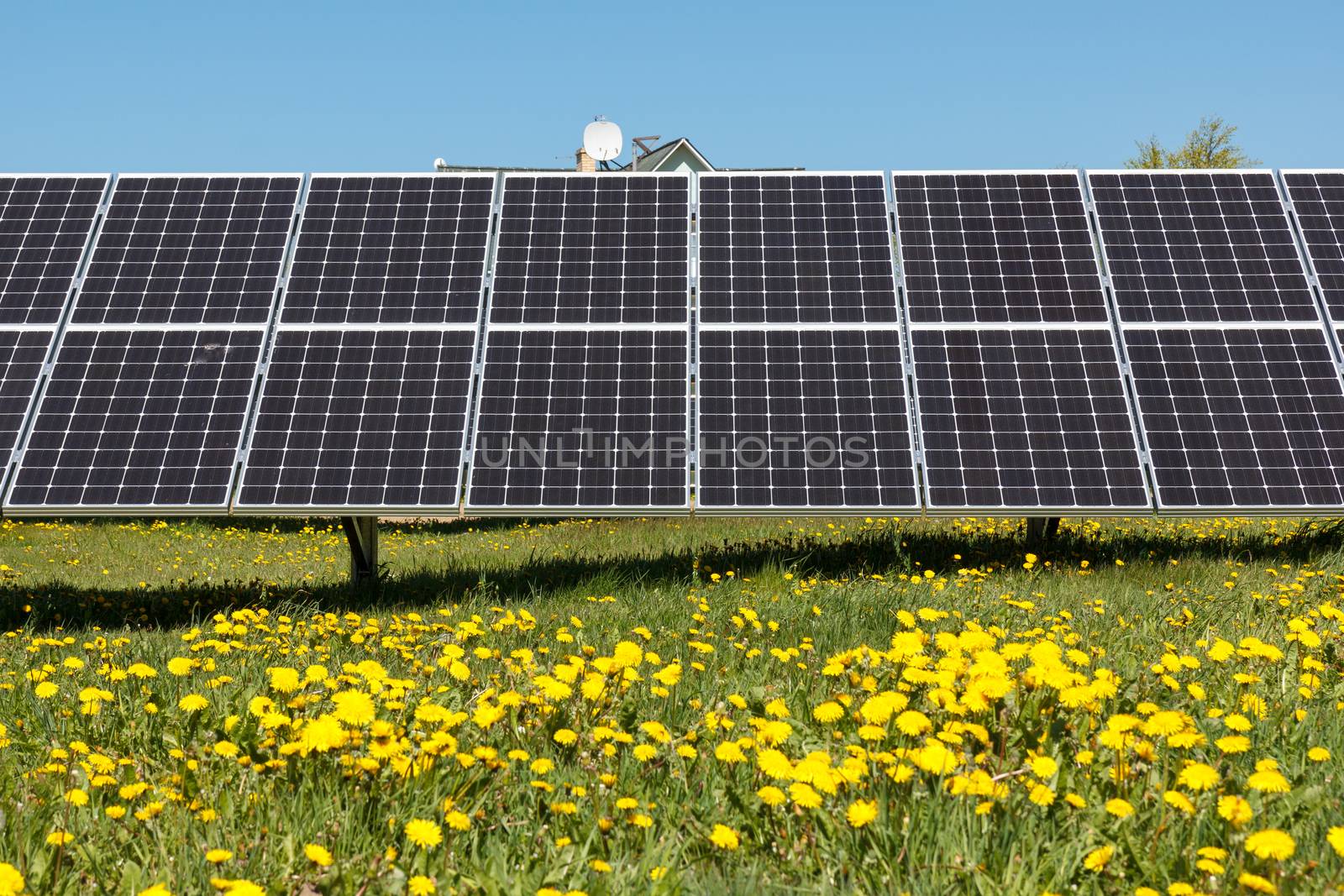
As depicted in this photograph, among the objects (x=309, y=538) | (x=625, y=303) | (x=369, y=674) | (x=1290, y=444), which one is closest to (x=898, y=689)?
(x=369, y=674)

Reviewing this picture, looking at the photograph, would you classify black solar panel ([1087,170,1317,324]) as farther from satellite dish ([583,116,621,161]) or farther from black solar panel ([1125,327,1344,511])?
satellite dish ([583,116,621,161])

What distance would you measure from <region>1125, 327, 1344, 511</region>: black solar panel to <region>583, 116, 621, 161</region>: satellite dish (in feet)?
92.9

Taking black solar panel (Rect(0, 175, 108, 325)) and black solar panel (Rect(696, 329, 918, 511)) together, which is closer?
black solar panel (Rect(696, 329, 918, 511))

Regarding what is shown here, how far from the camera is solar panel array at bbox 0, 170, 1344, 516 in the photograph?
9258mm

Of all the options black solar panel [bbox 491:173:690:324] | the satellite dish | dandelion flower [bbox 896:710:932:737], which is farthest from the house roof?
dandelion flower [bbox 896:710:932:737]

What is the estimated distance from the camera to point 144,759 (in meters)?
4.10

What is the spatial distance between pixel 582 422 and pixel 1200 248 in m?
6.87

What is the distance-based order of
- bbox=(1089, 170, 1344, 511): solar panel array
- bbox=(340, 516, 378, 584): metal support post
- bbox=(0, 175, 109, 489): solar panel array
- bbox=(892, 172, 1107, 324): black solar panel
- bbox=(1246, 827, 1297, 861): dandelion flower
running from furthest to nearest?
bbox=(892, 172, 1107, 324): black solar panel
bbox=(340, 516, 378, 584): metal support post
bbox=(0, 175, 109, 489): solar panel array
bbox=(1089, 170, 1344, 511): solar panel array
bbox=(1246, 827, 1297, 861): dandelion flower

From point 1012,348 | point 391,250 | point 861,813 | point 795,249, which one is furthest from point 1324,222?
point 861,813

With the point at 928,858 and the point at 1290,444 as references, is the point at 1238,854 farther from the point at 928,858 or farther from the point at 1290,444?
the point at 1290,444

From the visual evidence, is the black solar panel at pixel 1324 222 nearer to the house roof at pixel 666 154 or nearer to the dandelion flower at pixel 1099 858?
the dandelion flower at pixel 1099 858

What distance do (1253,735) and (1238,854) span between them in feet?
4.52

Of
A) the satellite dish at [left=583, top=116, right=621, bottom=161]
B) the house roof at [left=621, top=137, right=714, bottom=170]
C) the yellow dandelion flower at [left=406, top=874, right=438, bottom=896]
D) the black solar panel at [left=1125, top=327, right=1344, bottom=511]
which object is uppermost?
the house roof at [left=621, top=137, right=714, bottom=170]

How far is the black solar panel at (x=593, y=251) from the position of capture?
10453mm
